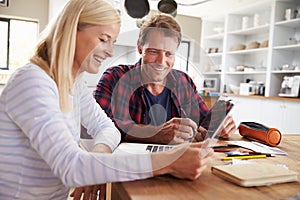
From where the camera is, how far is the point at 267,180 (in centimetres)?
58

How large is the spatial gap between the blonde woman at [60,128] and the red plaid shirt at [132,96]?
0.19 metres

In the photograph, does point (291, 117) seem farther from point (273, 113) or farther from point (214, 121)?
point (214, 121)

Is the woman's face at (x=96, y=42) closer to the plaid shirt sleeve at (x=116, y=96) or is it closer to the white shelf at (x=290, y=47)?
the plaid shirt sleeve at (x=116, y=96)

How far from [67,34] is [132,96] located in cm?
43

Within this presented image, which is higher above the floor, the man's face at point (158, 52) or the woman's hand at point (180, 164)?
the man's face at point (158, 52)

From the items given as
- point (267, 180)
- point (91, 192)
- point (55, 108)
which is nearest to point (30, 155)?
point (55, 108)

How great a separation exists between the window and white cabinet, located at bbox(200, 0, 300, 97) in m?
2.69

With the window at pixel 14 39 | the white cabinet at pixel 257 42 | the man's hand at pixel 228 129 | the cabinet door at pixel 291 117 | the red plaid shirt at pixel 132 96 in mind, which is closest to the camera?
the red plaid shirt at pixel 132 96

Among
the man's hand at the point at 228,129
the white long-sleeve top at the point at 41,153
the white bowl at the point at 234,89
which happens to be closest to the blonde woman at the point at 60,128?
the white long-sleeve top at the point at 41,153

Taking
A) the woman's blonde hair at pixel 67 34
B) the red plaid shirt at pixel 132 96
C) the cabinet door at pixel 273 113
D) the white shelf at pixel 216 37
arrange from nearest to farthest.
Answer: the woman's blonde hair at pixel 67 34
the red plaid shirt at pixel 132 96
the cabinet door at pixel 273 113
the white shelf at pixel 216 37

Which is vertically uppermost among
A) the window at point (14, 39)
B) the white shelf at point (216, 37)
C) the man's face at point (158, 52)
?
the white shelf at point (216, 37)

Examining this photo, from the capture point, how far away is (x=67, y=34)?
68cm

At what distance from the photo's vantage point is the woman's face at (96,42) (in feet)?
2.27

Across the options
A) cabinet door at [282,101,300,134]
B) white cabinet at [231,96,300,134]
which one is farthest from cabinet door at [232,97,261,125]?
cabinet door at [282,101,300,134]
